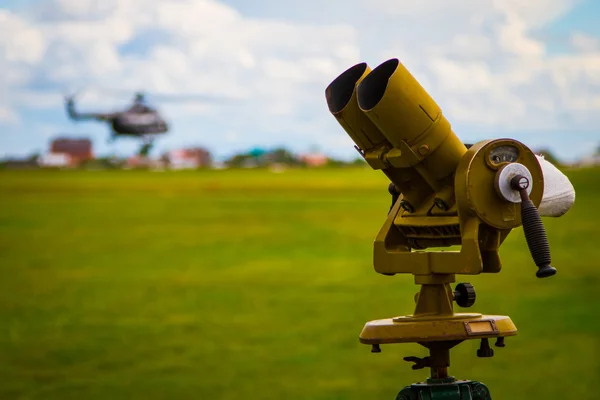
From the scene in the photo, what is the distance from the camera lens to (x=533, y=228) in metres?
3.82

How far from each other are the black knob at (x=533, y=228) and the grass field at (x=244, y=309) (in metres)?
6.07

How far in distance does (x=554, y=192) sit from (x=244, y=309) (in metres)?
13.6

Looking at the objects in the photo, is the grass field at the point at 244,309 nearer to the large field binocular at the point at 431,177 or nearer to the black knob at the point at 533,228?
the large field binocular at the point at 431,177

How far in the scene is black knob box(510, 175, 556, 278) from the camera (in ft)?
12.5

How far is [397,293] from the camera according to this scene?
1895cm

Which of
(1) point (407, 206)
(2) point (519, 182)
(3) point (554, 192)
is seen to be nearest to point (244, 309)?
(1) point (407, 206)

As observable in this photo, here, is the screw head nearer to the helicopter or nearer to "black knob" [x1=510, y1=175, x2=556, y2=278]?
"black knob" [x1=510, y1=175, x2=556, y2=278]

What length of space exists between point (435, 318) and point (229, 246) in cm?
2590

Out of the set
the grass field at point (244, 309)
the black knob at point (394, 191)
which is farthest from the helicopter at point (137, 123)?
the black knob at point (394, 191)

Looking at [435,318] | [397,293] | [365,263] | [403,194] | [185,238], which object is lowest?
[435,318]

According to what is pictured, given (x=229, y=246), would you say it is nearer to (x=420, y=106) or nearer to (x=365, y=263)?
(x=365, y=263)

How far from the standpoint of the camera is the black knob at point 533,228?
381 centimetres

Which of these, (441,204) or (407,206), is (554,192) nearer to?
(441,204)

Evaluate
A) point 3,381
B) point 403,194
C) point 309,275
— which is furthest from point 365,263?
point 403,194
